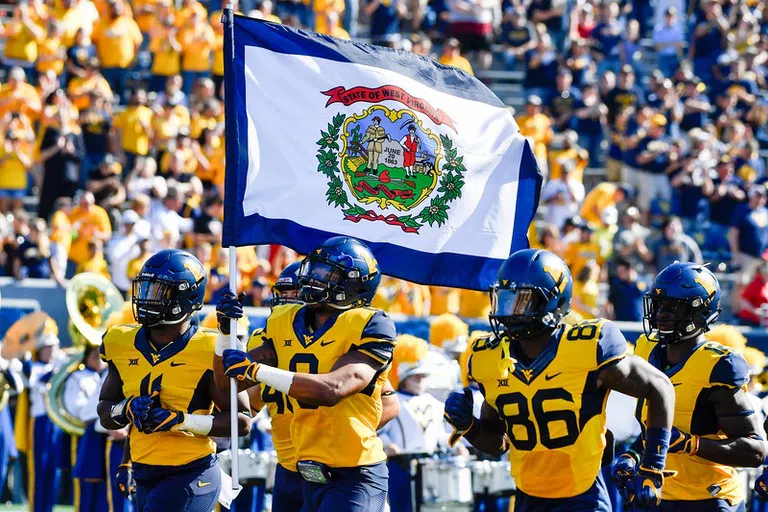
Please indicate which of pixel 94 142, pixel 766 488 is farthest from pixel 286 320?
pixel 94 142

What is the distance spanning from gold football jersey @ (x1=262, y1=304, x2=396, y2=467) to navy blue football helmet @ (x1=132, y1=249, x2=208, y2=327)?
55cm

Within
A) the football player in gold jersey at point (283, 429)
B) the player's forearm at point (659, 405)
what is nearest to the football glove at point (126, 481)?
the football player in gold jersey at point (283, 429)

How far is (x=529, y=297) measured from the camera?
6148 mm

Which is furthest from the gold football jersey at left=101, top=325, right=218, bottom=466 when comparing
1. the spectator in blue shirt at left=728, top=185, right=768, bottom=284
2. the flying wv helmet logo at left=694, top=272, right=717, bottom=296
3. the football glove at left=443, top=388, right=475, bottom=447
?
the spectator in blue shirt at left=728, top=185, right=768, bottom=284

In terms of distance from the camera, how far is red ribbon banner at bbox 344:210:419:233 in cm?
747

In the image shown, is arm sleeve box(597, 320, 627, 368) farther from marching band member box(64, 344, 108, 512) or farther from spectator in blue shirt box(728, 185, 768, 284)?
spectator in blue shirt box(728, 185, 768, 284)

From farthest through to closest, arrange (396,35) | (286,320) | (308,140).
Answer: (396,35), (308,140), (286,320)

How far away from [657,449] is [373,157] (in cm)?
222

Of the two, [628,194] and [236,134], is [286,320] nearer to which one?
[236,134]

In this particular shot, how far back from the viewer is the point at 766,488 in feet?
23.1

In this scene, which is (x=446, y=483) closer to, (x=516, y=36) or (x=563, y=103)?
(x=563, y=103)

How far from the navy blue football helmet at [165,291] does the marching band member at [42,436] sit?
4853mm

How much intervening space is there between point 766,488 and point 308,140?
8.92ft

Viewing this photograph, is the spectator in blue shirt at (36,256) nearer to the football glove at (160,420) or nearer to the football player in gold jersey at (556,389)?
the football glove at (160,420)
